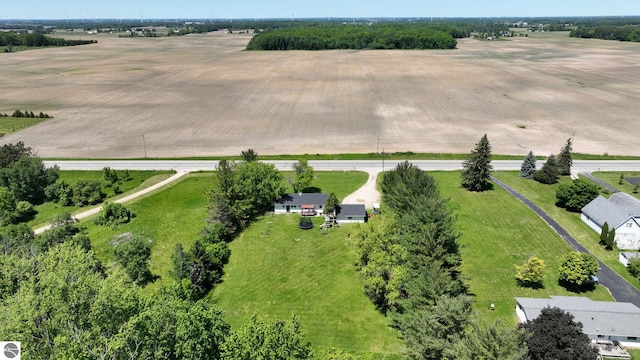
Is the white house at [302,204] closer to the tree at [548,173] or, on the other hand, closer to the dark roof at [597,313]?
the dark roof at [597,313]

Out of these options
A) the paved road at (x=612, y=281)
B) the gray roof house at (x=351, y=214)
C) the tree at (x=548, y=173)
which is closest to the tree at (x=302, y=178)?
the gray roof house at (x=351, y=214)

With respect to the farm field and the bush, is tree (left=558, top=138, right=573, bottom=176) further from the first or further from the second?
the bush

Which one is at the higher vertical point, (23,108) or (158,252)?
(23,108)

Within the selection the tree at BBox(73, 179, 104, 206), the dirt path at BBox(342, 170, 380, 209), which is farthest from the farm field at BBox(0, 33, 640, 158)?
the tree at BBox(73, 179, 104, 206)

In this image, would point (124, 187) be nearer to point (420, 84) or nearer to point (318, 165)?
point (318, 165)

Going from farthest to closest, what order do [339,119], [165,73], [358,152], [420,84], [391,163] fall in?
1. [165,73]
2. [420,84]
3. [339,119]
4. [358,152]
5. [391,163]

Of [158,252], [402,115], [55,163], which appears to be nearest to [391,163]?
[402,115]

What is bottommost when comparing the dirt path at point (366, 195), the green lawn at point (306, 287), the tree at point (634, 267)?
the green lawn at point (306, 287)
